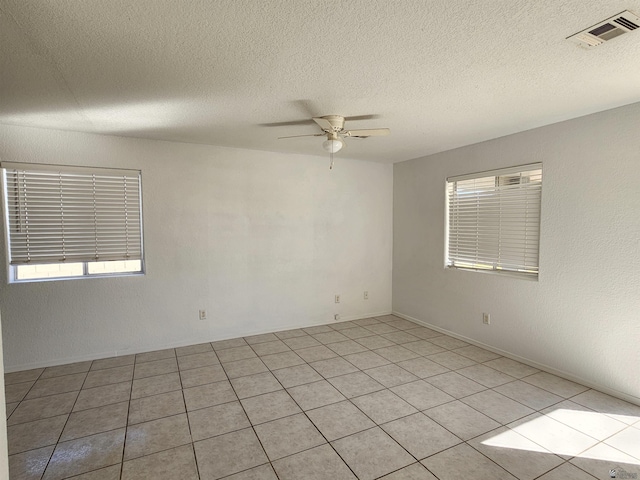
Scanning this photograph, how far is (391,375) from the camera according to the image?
10.1ft

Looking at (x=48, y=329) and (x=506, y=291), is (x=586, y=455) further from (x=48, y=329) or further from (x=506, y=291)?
(x=48, y=329)

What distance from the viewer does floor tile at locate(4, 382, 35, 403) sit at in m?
2.65

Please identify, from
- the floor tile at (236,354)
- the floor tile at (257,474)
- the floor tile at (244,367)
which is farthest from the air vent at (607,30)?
the floor tile at (236,354)

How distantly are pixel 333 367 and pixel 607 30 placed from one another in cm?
317

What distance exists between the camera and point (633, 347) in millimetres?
2559

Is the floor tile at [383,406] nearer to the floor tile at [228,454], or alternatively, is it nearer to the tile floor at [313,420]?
the tile floor at [313,420]

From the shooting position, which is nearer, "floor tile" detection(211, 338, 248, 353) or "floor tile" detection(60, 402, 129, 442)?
"floor tile" detection(60, 402, 129, 442)

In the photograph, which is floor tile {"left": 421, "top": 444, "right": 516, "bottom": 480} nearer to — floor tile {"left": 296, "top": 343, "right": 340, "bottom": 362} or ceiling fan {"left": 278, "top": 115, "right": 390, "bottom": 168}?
floor tile {"left": 296, "top": 343, "right": 340, "bottom": 362}

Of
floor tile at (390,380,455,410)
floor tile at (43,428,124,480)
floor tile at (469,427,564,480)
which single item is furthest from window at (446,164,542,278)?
floor tile at (43,428,124,480)

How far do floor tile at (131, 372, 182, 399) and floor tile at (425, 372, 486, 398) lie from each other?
2342 mm

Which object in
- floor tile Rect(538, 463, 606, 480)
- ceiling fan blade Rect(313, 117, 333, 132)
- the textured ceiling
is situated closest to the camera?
the textured ceiling

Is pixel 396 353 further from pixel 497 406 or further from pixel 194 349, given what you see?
pixel 194 349

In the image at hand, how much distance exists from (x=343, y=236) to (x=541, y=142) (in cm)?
261

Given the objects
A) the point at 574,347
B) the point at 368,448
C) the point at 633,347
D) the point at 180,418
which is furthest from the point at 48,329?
the point at 633,347
